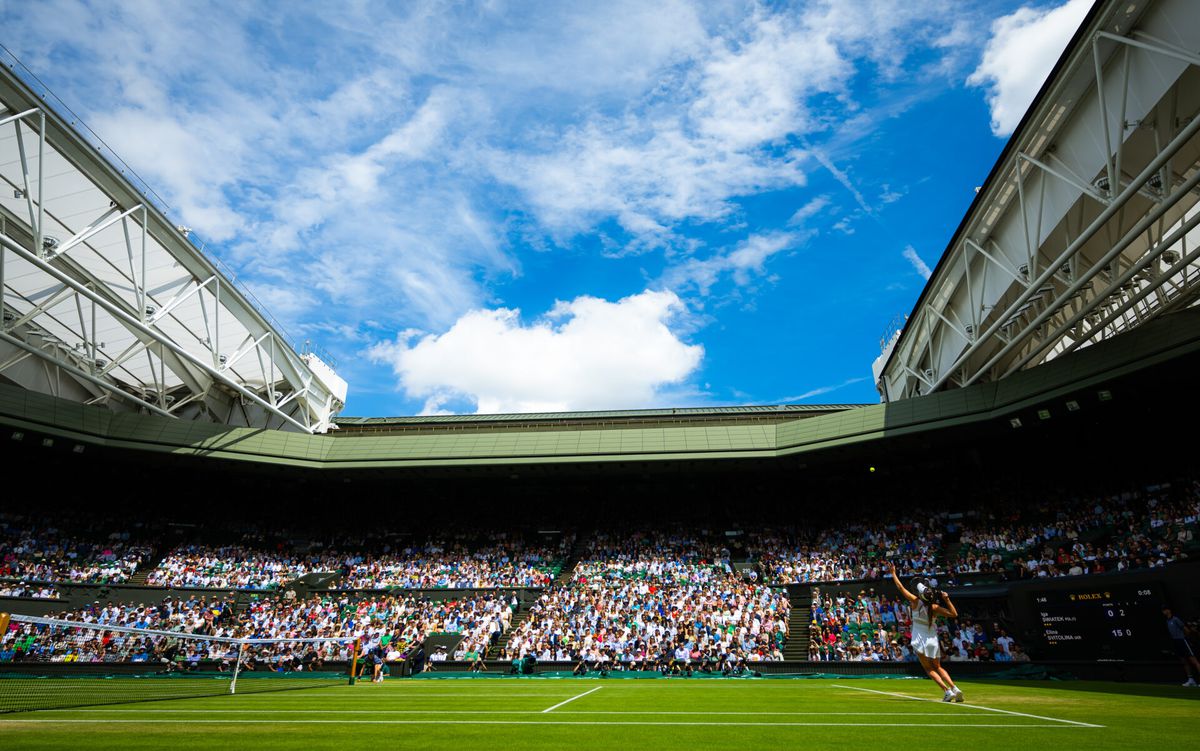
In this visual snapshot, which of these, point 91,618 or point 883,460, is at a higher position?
point 883,460

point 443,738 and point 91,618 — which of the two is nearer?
point 443,738

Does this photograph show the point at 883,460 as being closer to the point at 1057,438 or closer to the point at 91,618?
the point at 1057,438

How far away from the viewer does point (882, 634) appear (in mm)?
25172

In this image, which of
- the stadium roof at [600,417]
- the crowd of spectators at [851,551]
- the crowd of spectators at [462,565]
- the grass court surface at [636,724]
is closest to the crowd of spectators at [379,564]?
the crowd of spectators at [462,565]

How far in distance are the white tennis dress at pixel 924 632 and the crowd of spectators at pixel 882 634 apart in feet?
40.5

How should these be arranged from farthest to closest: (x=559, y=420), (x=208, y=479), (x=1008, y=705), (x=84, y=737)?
(x=559, y=420), (x=208, y=479), (x=1008, y=705), (x=84, y=737)

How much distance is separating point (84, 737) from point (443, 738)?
4007mm

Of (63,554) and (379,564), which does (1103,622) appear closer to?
(379,564)

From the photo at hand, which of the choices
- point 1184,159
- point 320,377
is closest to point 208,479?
point 320,377

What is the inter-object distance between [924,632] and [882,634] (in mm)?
16625

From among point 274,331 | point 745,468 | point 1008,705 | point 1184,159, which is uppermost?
point 274,331

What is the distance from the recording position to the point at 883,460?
125 feet

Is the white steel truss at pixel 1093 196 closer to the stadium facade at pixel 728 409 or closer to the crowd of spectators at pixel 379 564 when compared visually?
the stadium facade at pixel 728 409

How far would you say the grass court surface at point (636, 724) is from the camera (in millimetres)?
6379
